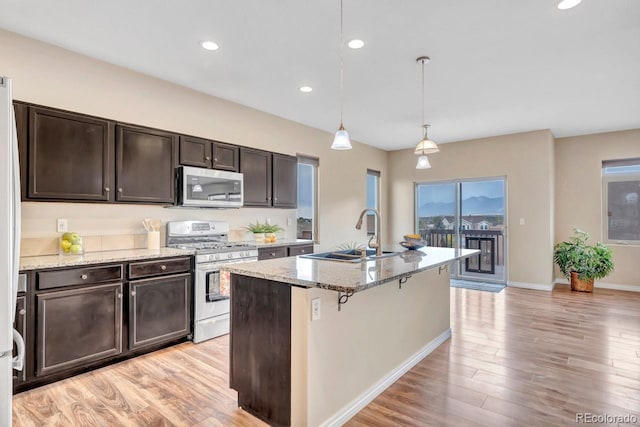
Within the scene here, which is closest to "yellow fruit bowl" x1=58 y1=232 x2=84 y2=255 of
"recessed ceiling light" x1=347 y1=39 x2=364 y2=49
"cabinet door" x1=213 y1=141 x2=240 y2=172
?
"cabinet door" x1=213 y1=141 x2=240 y2=172

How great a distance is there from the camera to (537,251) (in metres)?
5.79

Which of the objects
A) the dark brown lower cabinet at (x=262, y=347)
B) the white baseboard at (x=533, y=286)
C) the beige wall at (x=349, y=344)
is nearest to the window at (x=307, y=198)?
the beige wall at (x=349, y=344)

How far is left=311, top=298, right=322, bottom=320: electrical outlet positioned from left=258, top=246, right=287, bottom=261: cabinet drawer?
7.08 feet

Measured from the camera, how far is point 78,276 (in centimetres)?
263

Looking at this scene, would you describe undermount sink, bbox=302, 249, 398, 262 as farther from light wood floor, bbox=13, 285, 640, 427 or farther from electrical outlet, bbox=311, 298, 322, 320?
light wood floor, bbox=13, 285, 640, 427

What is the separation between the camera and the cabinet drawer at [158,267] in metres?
2.95

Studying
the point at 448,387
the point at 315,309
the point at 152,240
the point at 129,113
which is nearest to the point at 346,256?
the point at 315,309

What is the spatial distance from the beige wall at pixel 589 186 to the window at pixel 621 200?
91 mm

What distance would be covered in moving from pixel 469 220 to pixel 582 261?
5.89 feet

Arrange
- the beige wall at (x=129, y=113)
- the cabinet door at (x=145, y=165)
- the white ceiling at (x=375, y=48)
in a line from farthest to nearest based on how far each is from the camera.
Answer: the cabinet door at (x=145, y=165)
the beige wall at (x=129, y=113)
the white ceiling at (x=375, y=48)

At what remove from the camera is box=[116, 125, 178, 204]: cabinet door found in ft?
10.5

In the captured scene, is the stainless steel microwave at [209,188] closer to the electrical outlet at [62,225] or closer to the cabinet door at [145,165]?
the cabinet door at [145,165]

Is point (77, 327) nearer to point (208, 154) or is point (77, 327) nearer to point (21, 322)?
point (21, 322)

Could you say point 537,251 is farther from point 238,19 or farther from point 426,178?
point 238,19
